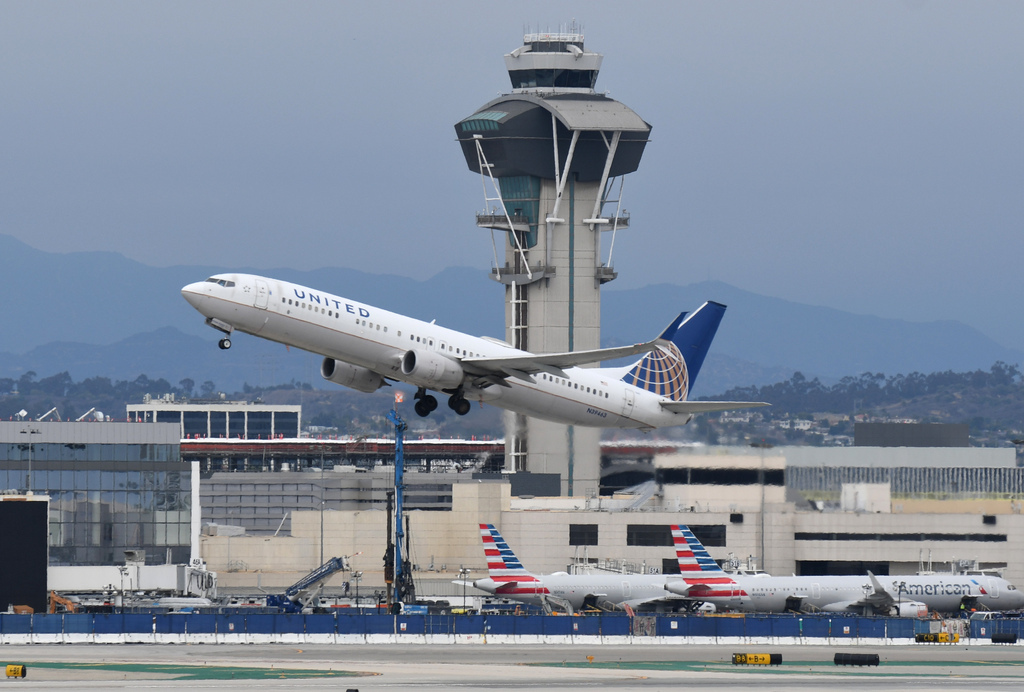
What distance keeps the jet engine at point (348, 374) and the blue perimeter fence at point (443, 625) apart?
12465mm

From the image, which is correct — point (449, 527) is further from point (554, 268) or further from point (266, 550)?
point (554, 268)

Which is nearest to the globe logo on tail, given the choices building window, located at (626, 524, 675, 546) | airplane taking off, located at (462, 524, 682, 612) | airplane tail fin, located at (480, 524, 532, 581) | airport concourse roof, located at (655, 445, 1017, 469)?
airplane taking off, located at (462, 524, 682, 612)

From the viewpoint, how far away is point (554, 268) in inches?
6757

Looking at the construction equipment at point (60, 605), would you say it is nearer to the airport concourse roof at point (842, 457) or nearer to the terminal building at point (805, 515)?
the terminal building at point (805, 515)

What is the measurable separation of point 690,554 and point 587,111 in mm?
94735

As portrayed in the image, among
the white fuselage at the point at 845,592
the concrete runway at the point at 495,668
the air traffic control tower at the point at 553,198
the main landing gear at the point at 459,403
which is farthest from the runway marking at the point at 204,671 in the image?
the air traffic control tower at the point at 553,198

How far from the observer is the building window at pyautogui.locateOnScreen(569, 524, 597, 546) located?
114 m

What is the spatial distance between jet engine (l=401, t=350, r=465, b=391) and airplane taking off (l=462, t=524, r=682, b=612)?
21.0 meters

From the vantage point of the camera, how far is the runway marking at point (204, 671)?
2483 inches

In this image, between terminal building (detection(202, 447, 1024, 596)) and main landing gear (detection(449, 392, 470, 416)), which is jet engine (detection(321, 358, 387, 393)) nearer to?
main landing gear (detection(449, 392, 470, 416))

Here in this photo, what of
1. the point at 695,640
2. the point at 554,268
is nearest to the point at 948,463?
the point at 695,640

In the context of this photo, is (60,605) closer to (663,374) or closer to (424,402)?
(424,402)

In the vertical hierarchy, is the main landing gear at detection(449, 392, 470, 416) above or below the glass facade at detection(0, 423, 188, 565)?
above

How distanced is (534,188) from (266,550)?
61217 millimetres
